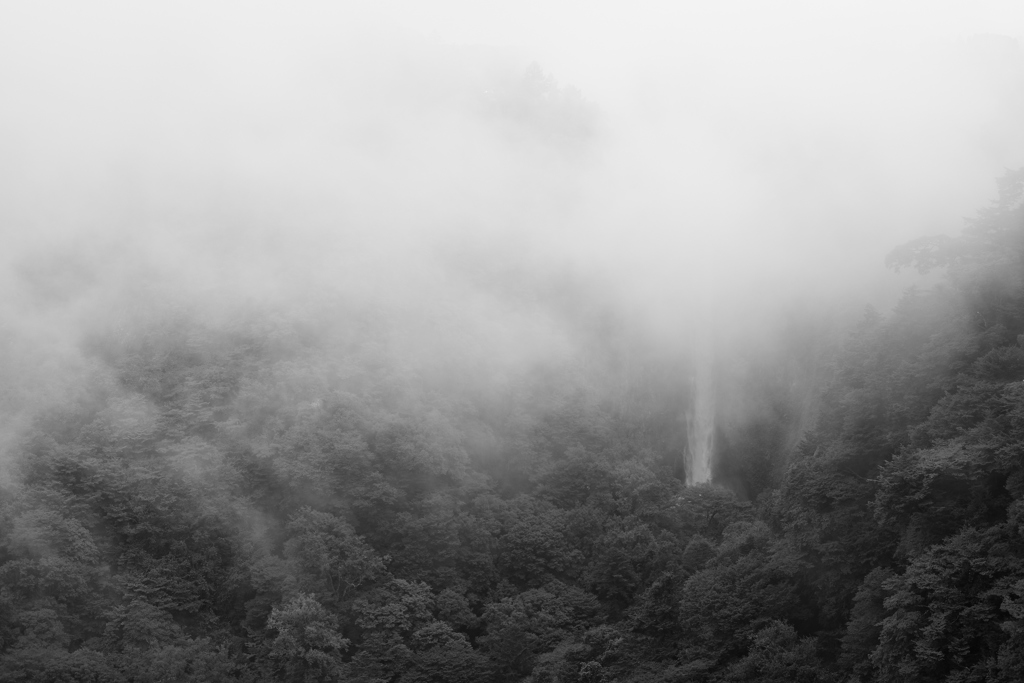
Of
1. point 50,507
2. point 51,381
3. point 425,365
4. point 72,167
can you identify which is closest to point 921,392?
point 425,365

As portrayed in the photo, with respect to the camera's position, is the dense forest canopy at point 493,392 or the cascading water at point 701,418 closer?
the dense forest canopy at point 493,392

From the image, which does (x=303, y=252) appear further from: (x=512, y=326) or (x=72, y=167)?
(x=72, y=167)

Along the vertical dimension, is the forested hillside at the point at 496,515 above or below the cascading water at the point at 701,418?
below

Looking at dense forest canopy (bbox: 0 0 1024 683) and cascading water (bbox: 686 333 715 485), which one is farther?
cascading water (bbox: 686 333 715 485)

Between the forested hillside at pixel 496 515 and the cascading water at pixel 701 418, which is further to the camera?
the cascading water at pixel 701 418

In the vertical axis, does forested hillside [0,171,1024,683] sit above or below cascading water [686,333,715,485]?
below
